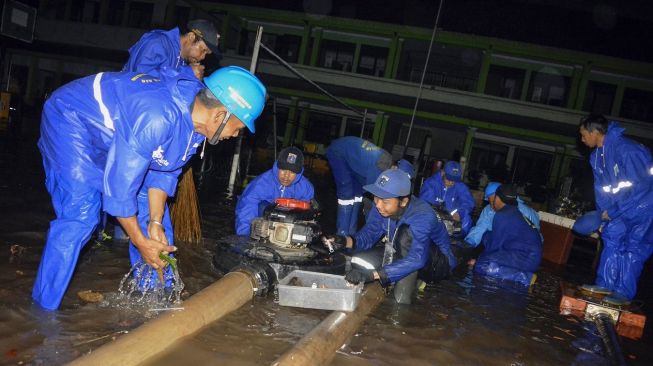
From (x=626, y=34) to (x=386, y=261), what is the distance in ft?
81.5

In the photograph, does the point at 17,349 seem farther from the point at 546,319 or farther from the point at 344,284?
the point at 546,319

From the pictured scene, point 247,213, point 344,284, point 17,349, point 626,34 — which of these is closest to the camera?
point 17,349

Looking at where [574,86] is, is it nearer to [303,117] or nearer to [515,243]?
[303,117]

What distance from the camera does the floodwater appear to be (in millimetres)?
2639

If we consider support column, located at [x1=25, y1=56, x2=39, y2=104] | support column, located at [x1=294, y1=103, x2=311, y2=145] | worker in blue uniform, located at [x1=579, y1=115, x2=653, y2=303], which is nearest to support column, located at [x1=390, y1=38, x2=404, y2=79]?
support column, located at [x1=294, y1=103, x2=311, y2=145]

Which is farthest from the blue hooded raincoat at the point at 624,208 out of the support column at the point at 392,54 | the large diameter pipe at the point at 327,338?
the support column at the point at 392,54

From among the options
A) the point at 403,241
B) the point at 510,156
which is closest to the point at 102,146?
the point at 403,241

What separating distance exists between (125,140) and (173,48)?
2280mm

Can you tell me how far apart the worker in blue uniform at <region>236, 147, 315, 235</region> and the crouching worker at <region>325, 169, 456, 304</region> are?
0.84 m

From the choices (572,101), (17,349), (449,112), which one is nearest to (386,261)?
(17,349)

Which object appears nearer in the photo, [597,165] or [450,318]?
[450,318]

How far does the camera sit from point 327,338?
9.16 ft

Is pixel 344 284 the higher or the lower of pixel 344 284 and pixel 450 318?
the higher

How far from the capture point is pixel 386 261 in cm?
432
